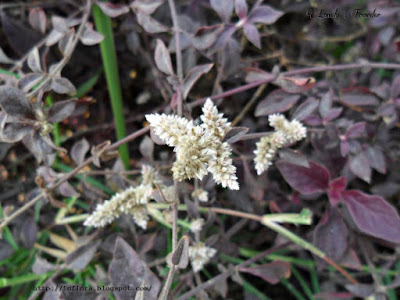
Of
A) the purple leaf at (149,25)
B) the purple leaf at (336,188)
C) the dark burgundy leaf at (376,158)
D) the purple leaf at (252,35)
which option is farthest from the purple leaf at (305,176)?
the purple leaf at (149,25)

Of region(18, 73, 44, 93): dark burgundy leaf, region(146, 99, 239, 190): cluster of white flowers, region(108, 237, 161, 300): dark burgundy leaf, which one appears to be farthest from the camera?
region(18, 73, 44, 93): dark burgundy leaf

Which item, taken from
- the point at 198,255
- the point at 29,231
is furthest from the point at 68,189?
the point at 198,255

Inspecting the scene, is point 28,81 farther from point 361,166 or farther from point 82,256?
point 361,166

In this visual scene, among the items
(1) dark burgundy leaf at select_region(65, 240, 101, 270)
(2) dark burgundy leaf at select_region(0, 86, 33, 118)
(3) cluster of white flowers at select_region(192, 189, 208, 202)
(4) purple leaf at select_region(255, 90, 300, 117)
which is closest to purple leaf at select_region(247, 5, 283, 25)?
(4) purple leaf at select_region(255, 90, 300, 117)

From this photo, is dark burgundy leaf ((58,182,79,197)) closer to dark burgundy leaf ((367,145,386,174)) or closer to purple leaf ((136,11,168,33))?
purple leaf ((136,11,168,33))

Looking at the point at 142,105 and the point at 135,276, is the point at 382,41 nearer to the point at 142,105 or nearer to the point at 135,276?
the point at 142,105

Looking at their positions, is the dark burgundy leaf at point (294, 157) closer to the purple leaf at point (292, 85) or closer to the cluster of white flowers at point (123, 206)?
the purple leaf at point (292, 85)
